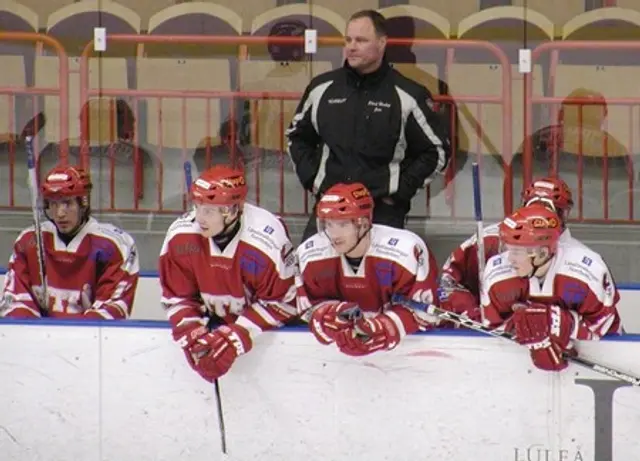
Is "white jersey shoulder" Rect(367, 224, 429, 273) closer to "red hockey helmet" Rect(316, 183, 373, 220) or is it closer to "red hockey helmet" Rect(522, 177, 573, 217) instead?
"red hockey helmet" Rect(316, 183, 373, 220)

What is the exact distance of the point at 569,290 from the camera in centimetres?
516

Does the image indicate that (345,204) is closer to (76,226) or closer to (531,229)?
(531,229)

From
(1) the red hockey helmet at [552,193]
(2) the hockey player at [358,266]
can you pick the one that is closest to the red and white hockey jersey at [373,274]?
(2) the hockey player at [358,266]

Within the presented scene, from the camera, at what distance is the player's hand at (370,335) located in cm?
504

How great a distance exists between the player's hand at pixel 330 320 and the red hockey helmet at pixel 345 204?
0.26m

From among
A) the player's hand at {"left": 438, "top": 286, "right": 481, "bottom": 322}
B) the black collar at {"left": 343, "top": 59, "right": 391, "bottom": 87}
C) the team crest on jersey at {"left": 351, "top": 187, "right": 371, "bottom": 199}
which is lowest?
the player's hand at {"left": 438, "top": 286, "right": 481, "bottom": 322}

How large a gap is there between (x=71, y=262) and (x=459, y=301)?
4.05 feet

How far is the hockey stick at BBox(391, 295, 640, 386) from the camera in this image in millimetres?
4969

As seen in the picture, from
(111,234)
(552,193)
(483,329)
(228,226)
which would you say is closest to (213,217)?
(228,226)

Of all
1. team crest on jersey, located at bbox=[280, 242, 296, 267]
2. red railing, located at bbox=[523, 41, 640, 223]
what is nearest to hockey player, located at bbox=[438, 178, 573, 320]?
red railing, located at bbox=[523, 41, 640, 223]

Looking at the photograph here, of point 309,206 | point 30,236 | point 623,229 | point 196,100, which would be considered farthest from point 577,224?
point 30,236

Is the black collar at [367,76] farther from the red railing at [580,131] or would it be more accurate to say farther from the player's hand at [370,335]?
the player's hand at [370,335]

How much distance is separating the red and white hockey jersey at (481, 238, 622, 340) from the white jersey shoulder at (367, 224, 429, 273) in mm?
212

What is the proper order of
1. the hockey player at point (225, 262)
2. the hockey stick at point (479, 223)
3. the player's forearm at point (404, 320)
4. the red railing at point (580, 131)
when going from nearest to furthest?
the player's forearm at point (404, 320)
the hockey player at point (225, 262)
the hockey stick at point (479, 223)
the red railing at point (580, 131)
